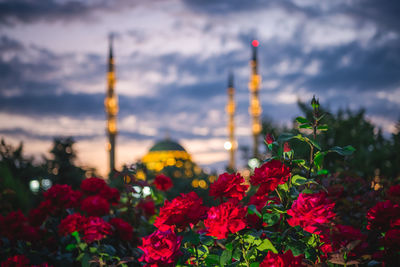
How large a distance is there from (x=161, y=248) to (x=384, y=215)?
1378 mm

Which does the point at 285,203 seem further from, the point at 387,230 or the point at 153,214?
the point at 153,214

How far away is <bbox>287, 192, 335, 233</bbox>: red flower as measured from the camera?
6.19ft

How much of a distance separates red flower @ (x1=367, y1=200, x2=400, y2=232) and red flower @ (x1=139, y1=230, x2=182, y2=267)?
4.03 ft

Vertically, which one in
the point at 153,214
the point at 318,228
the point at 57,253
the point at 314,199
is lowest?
the point at 57,253

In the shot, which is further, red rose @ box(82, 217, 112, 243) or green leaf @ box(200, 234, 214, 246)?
red rose @ box(82, 217, 112, 243)

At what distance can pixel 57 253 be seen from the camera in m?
3.50

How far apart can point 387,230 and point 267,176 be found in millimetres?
943

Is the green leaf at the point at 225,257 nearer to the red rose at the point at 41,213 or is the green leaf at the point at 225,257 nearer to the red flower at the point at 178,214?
the red flower at the point at 178,214

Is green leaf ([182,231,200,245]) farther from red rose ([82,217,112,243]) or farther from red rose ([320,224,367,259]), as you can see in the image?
red rose ([82,217,112,243])

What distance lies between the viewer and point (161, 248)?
206cm

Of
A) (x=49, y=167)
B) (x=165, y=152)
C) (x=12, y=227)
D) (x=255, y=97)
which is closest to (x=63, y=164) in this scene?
(x=49, y=167)

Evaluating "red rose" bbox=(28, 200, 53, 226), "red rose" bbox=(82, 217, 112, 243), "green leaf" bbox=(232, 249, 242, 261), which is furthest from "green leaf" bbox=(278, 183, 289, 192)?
"red rose" bbox=(28, 200, 53, 226)

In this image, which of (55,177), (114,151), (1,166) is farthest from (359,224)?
(114,151)

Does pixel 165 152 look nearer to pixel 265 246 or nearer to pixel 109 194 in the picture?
pixel 109 194
